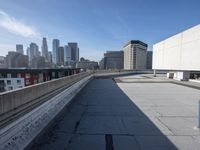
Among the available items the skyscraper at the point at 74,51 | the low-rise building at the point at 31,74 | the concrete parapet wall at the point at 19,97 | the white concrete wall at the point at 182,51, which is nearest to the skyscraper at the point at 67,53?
the skyscraper at the point at 74,51

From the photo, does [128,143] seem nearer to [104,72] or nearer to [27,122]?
[27,122]

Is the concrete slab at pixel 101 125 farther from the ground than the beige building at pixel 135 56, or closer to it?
closer to it

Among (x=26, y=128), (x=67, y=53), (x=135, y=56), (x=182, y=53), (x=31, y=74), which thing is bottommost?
(x=31, y=74)

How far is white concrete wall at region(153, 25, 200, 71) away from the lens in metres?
20.6

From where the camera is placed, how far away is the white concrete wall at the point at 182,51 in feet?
67.5

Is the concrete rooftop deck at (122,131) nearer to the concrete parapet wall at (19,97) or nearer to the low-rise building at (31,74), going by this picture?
the concrete parapet wall at (19,97)

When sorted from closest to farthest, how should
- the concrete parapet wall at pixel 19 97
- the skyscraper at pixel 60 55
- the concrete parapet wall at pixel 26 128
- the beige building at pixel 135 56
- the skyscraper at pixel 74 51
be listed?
the concrete parapet wall at pixel 26 128 → the concrete parapet wall at pixel 19 97 → the beige building at pixel 135 56 → the skyscraper at pixel 74 51 → the skyscraper at pixel 60 55

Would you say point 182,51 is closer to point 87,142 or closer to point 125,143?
point 125,143

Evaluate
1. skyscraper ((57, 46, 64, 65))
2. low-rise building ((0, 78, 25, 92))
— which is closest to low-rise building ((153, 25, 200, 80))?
low-rise building ((0, 78, 25, 92))

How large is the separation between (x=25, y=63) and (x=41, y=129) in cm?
9519

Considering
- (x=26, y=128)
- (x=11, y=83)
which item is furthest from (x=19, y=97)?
(x=11, y=83)

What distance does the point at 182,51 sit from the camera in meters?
24.2

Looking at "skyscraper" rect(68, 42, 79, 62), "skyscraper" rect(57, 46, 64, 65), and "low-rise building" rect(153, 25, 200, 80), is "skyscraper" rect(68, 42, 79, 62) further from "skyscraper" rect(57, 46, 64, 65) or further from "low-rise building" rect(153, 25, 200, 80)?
"low-rise building" rect(153, 25, 200, 80)

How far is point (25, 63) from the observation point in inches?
3585
